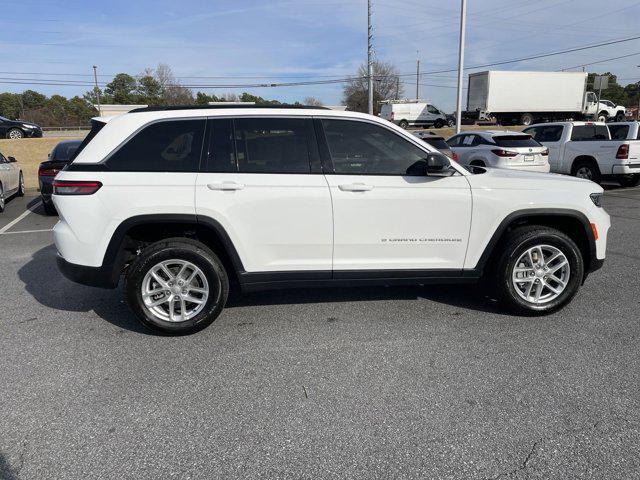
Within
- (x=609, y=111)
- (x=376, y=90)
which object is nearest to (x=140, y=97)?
(x=376, y=90)

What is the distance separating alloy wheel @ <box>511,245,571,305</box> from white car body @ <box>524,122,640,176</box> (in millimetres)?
9151

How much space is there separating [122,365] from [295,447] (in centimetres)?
162

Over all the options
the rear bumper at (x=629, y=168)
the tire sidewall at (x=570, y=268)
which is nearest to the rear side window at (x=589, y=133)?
the rear bumper at (x=629, y=168)

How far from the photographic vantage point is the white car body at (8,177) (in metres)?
10.5

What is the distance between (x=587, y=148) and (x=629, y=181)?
2.02 meters

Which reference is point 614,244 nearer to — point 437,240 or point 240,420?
point 437,240

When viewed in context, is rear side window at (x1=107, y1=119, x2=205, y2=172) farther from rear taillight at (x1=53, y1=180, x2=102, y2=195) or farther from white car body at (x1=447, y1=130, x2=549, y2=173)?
white car body at (x1=447, y1=130, x2=549, y2=173)

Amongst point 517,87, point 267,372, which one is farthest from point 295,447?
point 517,87

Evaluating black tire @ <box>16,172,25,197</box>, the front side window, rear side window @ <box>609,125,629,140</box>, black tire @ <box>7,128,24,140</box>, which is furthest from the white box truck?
the front side window

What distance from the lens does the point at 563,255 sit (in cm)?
423

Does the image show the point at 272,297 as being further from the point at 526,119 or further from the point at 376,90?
the point at 376,90

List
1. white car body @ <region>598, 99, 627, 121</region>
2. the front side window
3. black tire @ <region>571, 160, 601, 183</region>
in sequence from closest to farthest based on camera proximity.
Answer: the front side window < black tire @ <region>571, 160, 601, 183</region> < white car body @ <region>598, 99, 627, 121</region>

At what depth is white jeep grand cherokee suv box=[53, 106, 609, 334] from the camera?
3768mm

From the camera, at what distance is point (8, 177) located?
1094 cm
